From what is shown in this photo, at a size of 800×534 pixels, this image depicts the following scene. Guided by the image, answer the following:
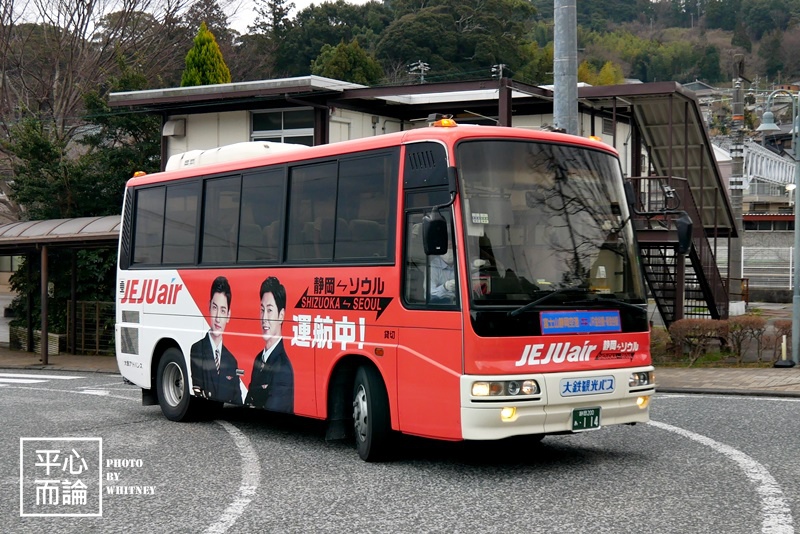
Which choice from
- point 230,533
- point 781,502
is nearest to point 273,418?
point 230,533

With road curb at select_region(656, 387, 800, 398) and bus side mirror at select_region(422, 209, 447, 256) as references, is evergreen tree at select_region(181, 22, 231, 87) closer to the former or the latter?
road curb at select_region(656, 387, 800, 398)

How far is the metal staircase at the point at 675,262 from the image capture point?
20641 mm

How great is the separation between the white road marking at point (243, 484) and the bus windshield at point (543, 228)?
2467 millimetres

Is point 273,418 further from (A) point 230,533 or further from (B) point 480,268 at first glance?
(A) point 230,533

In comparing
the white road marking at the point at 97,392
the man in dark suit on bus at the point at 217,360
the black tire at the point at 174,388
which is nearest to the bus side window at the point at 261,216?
the man in dark suit on bus at the point at 217,360

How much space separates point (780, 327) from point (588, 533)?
45.5 ft

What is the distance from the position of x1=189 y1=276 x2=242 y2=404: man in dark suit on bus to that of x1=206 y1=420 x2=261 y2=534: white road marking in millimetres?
514

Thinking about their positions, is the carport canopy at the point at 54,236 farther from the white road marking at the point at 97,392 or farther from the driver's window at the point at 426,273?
the driver's window at the point at 426,273

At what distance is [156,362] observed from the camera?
528 inches

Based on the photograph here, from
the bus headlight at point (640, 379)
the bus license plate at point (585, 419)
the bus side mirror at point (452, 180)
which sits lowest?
the bus license plate at point (585, 419)

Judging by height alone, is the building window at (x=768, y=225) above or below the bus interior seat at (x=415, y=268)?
above

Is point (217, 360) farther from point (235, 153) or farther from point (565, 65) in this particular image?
point (565, 65)

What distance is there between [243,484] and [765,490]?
4.22 meters
